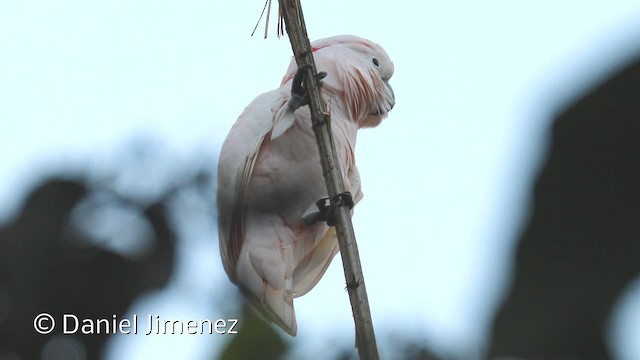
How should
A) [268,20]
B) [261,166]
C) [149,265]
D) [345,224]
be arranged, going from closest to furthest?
[149,265], [345,224], [268,20], [261,166]

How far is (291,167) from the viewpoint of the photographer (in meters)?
3.28

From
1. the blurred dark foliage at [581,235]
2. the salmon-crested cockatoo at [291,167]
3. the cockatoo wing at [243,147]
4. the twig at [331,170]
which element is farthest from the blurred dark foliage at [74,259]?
the cockatoo wing at [243,147]

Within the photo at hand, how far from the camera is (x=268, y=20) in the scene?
254 centimetres

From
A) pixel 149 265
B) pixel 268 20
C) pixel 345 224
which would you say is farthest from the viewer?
pixel 268 20

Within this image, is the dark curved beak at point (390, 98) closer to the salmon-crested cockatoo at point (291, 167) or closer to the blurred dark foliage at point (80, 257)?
the salmon-crested cockatoo at point (291, 167)

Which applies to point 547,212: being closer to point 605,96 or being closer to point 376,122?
point 605,96

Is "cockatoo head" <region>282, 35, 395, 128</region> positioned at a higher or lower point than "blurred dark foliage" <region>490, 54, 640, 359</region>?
higher

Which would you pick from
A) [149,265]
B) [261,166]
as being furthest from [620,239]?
[261,166]

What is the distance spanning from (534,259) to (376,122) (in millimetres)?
3589

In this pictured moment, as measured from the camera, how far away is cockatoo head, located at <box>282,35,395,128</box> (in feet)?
11.6

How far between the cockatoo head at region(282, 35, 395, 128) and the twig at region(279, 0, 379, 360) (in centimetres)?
114

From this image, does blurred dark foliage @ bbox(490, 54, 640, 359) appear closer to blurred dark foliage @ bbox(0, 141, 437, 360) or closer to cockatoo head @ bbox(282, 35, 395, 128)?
blurred dark foliage @ bbox(0, 141, 437, 360)

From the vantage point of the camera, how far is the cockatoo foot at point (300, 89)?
243 cm

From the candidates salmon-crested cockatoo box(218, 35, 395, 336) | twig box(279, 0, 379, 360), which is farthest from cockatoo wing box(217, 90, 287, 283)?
twig box(279, 0, 379, 360)
